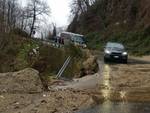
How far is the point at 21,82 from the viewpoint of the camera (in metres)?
18.6

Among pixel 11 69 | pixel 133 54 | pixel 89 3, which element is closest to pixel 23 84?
pixel 11 69

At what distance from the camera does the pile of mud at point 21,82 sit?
18141 millimetres

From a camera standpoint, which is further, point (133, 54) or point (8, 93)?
point (133, 54)

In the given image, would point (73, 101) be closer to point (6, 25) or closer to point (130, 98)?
point (130, 98)

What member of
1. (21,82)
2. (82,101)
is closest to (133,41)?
(21,82)

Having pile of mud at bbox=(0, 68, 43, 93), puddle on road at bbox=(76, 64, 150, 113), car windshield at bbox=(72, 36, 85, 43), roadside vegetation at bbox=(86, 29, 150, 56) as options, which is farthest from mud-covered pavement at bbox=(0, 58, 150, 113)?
car windshield at bbox=(72, 36, 85, 43)

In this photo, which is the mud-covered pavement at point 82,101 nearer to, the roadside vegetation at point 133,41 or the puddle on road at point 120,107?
the puddle on road at point 120,107

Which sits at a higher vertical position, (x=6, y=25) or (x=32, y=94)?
(x=6, y=25)

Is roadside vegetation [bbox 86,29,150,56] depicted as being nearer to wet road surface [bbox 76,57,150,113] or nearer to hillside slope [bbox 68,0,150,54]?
hillside slope [bbox 68,0,150,54]

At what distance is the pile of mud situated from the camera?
18.1 meters

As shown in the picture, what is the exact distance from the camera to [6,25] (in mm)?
32688

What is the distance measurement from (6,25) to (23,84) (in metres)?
14.8

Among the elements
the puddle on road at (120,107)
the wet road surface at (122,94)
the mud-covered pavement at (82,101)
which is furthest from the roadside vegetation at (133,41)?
the puddle on road at (120,107)

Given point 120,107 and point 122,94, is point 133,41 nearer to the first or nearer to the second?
point 122,94
